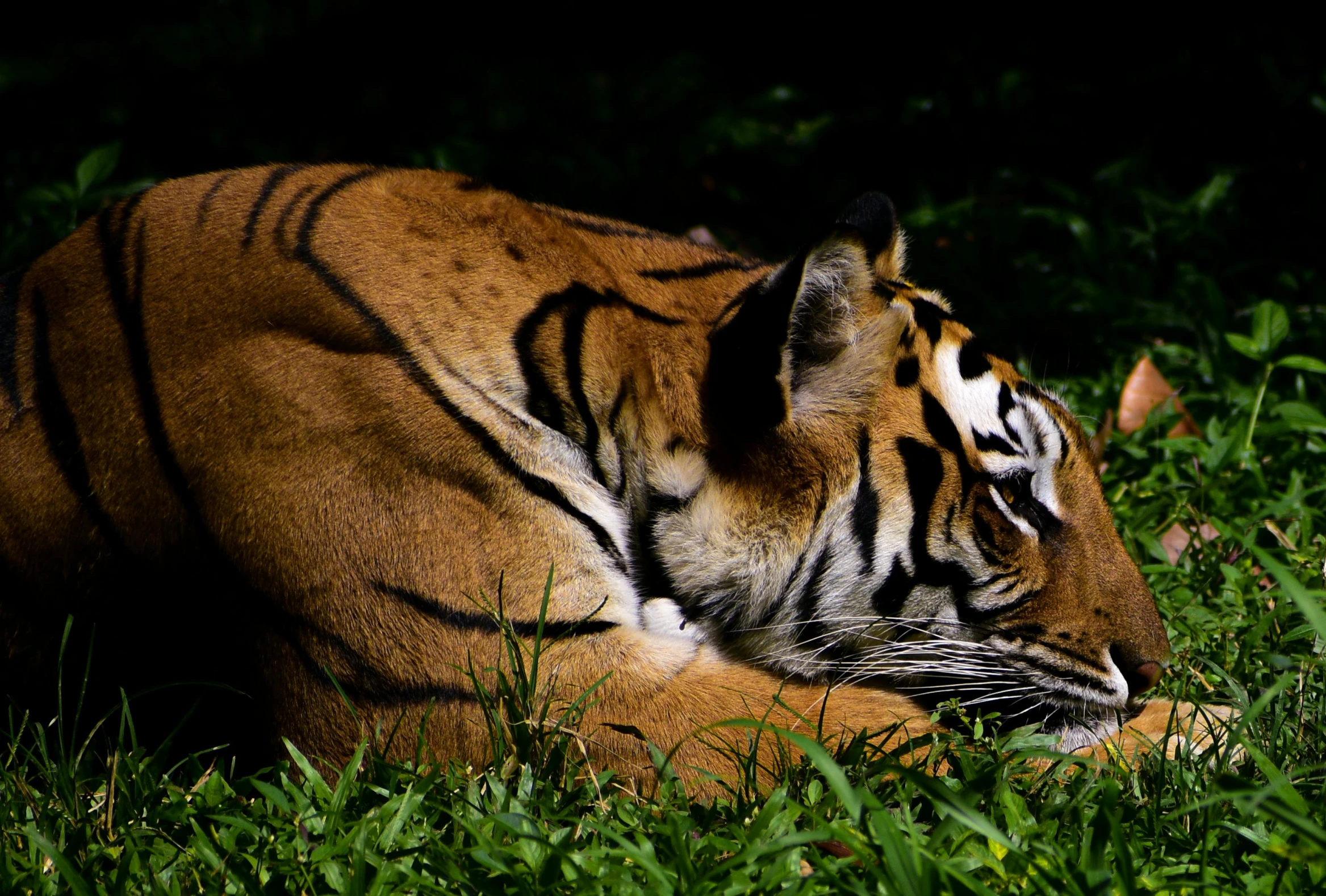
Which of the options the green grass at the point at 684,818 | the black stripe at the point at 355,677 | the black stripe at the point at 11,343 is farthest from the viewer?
the black stripe at the point at 11,343

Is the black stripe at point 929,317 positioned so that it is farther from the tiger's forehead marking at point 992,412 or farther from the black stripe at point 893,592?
the black stripe at point 893,592

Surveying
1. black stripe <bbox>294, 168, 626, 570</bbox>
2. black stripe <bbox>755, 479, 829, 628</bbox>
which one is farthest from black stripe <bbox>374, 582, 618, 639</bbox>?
black stripe <bbox>755, 479, 829, 628</bbox>

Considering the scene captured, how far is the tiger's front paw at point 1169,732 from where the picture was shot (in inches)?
78.1

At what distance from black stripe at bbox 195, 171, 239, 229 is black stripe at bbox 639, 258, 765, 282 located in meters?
0.81

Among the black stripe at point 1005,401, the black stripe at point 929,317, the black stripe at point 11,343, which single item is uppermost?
the black stripe at point 929,317

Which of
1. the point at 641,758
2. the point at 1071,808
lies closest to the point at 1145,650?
the point at 1071,808

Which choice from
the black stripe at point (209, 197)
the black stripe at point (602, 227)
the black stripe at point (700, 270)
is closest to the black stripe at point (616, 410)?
the black stripe at point (700, 270)

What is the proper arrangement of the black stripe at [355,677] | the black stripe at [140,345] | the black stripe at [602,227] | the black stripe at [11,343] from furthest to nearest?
the black stripe at [602,227], the black stripe at [11,343], the black stripe at [140,345], the black stripe at [355,677]

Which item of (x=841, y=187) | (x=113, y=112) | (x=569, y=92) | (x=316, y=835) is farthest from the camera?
(x=569, y=92)

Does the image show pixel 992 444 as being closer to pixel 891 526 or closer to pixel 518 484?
pixel 891 526

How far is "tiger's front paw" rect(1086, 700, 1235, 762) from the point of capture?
1.98m

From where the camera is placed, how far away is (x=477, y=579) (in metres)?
2.00

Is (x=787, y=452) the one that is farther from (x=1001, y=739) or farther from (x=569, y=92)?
(x=569, y=92)

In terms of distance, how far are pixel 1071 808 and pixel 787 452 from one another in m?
0.75
